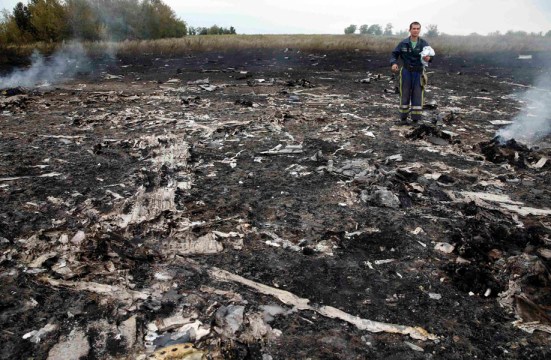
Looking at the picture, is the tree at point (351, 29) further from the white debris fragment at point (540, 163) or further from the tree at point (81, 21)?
the white debris fragment at point (540, 163)

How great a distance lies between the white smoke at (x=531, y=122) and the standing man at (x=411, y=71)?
153 centimetres

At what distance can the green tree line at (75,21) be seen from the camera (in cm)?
2650

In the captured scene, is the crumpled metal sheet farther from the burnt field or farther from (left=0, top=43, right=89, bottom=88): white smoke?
(left=0, top=43, right=89, bottom=88): white smoke

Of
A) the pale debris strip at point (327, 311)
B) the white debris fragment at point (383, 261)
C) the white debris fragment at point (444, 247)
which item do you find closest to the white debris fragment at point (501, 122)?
the white debris fragment at point (444, 247)

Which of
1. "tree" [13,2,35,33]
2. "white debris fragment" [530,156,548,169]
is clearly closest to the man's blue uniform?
"white debris fragment" [530,156,548,169]

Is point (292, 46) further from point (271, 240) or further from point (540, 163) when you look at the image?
point (271, 240)

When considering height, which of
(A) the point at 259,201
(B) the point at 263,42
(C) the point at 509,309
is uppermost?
(B) the point at 263,42

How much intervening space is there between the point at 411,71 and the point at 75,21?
28.4 m

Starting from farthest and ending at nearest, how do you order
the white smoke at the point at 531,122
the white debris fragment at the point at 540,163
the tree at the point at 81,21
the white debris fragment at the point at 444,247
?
the tree at the point at 81,21 → the white smoke at the point at 531,122 → the white debris fragment at the point at 540,163 → the white debris fragment at the point at 444,247

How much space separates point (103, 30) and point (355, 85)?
2388 centimetres

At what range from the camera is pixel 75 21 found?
26.4 metres

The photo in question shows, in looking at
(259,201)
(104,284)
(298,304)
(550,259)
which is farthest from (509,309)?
(104,284)

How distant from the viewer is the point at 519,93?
10070 millimetres

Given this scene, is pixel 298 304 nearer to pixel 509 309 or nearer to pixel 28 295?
pixel 509 309
